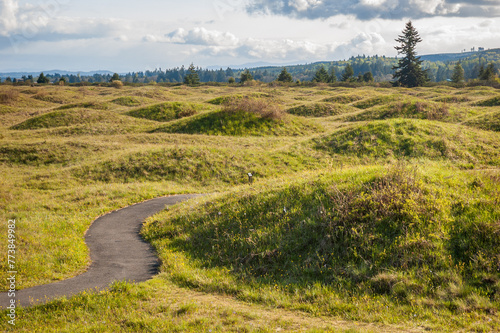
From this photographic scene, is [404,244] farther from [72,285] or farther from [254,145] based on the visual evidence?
[254,145]

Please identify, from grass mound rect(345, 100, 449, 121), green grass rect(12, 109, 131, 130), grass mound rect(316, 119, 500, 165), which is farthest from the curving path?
grass mound rect(345, 100, 449, 121)

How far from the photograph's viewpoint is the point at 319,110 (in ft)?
155

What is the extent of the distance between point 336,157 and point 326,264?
670 inches

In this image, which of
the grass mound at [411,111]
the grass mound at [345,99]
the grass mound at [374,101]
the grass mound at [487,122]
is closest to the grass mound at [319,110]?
the grass mound at [374,101]

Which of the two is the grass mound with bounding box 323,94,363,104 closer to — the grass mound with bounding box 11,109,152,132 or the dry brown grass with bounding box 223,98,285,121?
the dry brown grass with bounding box 223,98,285,121

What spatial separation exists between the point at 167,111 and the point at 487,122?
35.4m

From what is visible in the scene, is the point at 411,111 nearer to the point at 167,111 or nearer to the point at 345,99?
the point at 345,99

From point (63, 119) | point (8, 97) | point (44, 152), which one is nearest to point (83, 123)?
point (63, 119)

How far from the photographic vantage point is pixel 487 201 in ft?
30.5

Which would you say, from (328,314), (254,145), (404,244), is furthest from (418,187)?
(254,145)

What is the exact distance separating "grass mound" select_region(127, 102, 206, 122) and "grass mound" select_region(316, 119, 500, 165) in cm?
2103

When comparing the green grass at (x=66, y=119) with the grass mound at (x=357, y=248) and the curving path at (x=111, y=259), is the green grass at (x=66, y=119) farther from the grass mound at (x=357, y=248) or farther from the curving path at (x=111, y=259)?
the grass mound at (x=357, y=248)

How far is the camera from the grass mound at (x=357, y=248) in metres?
7.36

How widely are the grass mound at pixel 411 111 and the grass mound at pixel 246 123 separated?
739 centimetres
